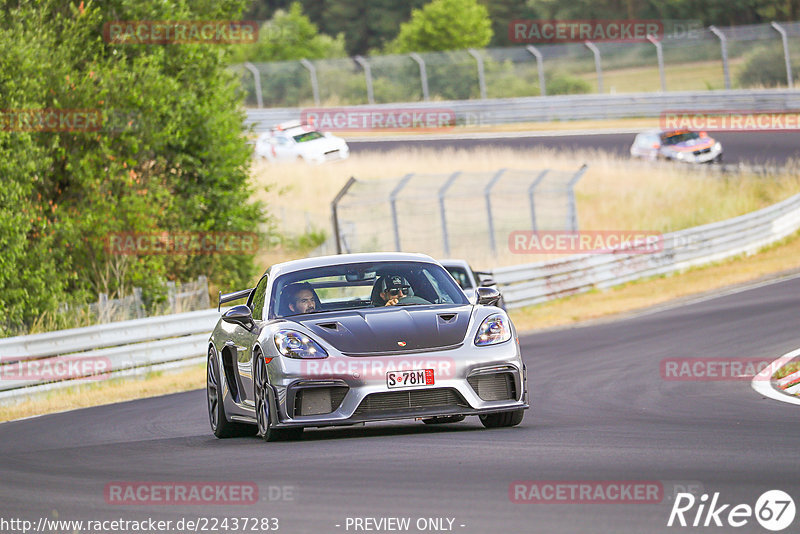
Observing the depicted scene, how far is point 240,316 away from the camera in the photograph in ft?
31.9

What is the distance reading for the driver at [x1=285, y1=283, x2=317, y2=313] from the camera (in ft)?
31.5

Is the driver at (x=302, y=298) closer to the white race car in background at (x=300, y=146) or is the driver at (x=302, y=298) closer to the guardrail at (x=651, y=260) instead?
the guardrail at (x=651, y=260)

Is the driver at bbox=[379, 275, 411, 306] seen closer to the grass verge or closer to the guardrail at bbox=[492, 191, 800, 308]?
the grass verge

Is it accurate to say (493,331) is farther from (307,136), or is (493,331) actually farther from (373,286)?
(307,136)

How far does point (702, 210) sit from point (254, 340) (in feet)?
95.2

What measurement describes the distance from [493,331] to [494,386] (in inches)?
16.4

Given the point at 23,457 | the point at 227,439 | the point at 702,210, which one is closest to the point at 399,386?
the point at 227,439

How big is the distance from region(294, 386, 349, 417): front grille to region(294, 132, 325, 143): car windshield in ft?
127

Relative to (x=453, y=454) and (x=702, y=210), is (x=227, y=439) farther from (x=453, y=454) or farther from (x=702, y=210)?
(x=702, y=210)

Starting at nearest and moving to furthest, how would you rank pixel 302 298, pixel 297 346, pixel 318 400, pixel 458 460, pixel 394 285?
pixel 458 460
pixel 318 400
pixel 297 346
pixel 302 298
pixel 394 285

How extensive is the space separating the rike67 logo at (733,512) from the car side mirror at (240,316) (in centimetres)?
460

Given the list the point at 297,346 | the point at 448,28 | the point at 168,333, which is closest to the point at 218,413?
the point at 297,346

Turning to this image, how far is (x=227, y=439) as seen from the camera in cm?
1032

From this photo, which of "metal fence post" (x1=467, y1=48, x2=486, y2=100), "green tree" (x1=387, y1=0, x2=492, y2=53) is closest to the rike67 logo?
"metal fence post" (x1=467, y1=48, x2=486, y2=100)
